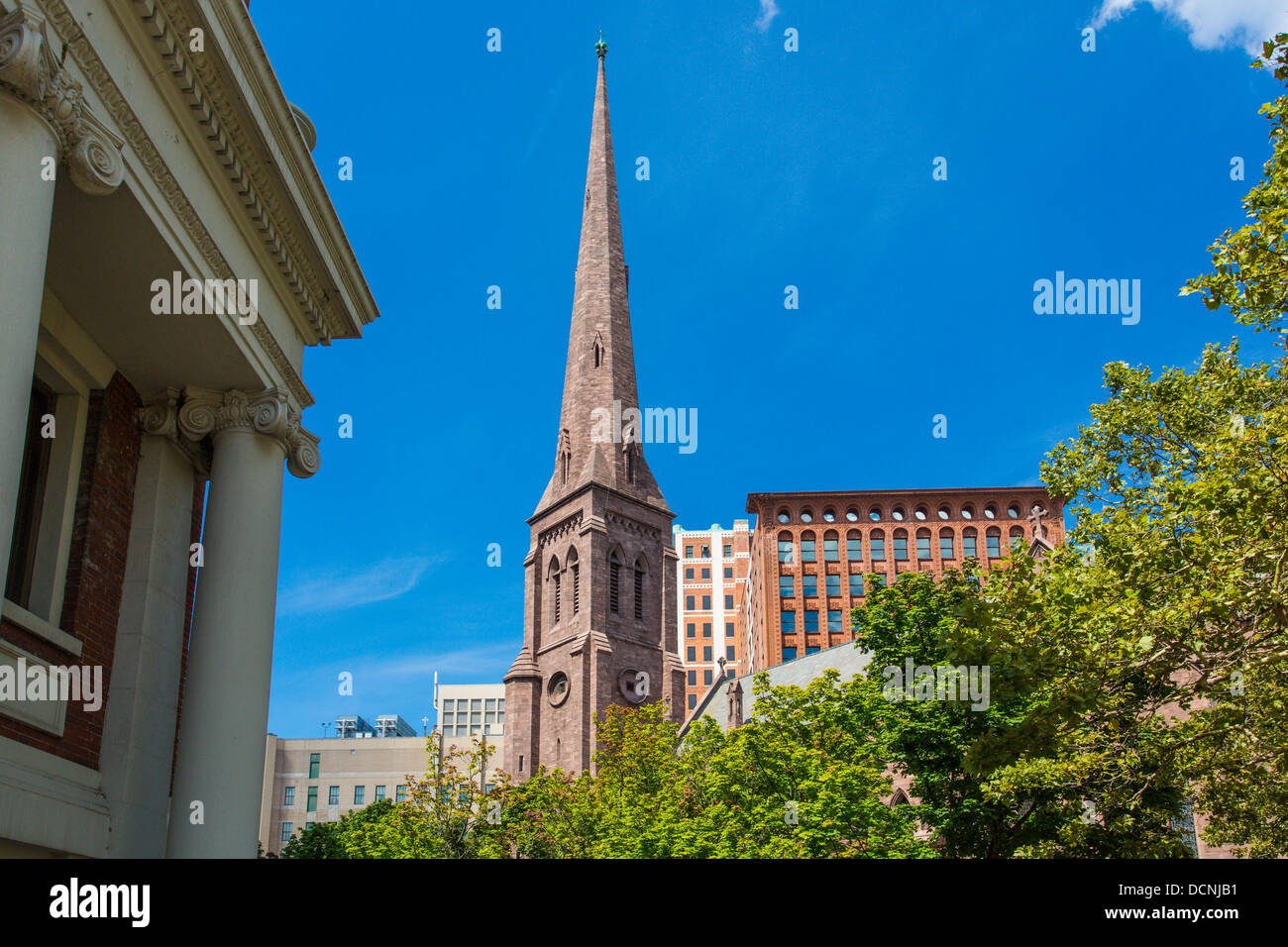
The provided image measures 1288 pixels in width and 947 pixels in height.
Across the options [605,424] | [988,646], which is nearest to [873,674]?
[988,646]

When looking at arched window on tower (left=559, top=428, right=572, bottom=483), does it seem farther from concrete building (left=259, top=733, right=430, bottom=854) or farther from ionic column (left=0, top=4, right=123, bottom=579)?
ionic column (left=0, top=4, right=123, bottom=579)

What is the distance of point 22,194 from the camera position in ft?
23.6

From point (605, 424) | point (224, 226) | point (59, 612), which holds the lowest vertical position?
point (59, 612)

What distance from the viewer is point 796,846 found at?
30.4 m

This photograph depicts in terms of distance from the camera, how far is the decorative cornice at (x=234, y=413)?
38.8ft

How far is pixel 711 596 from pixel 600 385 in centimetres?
8256

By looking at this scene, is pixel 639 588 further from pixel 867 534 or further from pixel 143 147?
pixel 143 147

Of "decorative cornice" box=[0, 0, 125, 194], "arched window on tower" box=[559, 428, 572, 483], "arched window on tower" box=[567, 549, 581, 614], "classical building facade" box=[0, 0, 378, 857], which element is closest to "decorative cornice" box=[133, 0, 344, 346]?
"classical building facade" box=[0, 0, 378, 857]

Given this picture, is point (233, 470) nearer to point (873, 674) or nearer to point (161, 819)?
point (161, 819)

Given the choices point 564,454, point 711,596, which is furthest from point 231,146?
point 711,596

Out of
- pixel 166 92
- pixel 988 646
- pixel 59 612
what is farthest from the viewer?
pixel 988 646

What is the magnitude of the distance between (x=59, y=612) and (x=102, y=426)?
6.61ft

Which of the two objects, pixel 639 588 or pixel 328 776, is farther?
pixel 328 776

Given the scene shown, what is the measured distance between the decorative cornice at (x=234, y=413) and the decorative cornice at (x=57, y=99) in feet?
11.8
